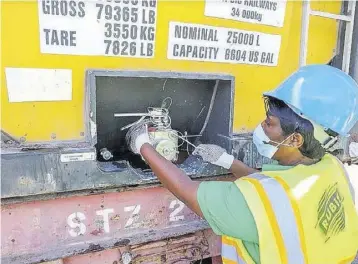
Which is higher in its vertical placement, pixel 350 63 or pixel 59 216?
pixel 350 63

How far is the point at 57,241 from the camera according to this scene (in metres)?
1.64

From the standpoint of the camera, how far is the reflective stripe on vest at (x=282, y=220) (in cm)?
136

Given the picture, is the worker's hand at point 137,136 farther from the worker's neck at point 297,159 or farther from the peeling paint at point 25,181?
the worker's neck at point 297,159

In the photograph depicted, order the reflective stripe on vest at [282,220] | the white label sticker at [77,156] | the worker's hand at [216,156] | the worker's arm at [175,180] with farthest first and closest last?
1. the worker's hand at [216,156]
2. the white label sticker at [77,156]
3. the worker's arm at [175,180]
4. the reflective stripe on vest at [282,220]

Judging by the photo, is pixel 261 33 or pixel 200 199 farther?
pixel 261 33

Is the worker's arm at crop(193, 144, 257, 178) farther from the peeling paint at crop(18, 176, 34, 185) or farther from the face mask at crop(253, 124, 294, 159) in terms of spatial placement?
the peeling paint at crop(18, 176, 34, 185)

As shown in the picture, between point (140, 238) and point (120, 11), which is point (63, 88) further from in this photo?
point (140, 238)

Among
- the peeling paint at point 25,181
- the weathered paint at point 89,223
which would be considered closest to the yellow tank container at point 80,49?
the peeling paint at point 25,181

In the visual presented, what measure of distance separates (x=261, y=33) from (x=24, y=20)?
44.6 inches

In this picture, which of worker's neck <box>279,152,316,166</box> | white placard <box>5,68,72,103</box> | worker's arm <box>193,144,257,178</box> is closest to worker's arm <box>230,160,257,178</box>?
worker's arm <box>193,144,257,178</box>


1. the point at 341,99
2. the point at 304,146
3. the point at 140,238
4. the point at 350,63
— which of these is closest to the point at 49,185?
the point at 140,238

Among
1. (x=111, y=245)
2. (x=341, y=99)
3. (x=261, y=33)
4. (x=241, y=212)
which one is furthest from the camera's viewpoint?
(x=261, y=33)

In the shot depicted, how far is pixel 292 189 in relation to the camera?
1.41 metres

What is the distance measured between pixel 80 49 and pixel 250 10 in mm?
873
